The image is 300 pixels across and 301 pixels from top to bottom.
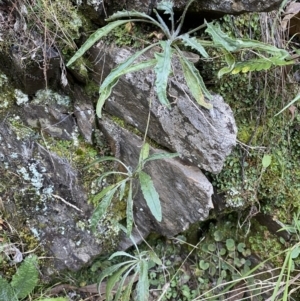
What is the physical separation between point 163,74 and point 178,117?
39cm

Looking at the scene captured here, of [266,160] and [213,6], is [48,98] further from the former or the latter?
[266,160]

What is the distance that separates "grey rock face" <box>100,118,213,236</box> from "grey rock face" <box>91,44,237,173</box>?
6cm

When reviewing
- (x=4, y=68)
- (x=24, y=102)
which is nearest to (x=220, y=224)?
(x=24, y=102)

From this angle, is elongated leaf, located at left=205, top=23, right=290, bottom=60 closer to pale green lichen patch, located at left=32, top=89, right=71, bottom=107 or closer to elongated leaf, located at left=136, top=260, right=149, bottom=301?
pale green lichen patch, located at left=32, top=89, right=71, bottom=107

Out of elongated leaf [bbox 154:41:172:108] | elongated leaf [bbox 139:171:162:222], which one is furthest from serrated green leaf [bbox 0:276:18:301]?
elongated leaf [bbox 154:41:172:108]

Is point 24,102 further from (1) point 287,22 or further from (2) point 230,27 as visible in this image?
(1) point 287,22

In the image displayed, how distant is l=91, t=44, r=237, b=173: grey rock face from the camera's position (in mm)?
1406

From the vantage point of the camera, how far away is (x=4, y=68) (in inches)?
59.1

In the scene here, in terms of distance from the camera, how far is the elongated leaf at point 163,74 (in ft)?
3.49

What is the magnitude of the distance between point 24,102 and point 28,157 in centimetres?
24

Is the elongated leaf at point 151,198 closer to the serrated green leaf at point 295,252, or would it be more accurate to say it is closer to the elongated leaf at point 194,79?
the elongated leaf at point 194,79

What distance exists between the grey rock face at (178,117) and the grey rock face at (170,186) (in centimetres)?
6

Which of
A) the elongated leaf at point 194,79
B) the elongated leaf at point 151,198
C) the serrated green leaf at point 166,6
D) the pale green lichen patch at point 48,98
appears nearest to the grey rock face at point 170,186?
the pale green lichen patch at point 48,98

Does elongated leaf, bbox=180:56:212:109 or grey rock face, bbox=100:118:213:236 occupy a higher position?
elongated leaf, bbox=180:56:212:109
